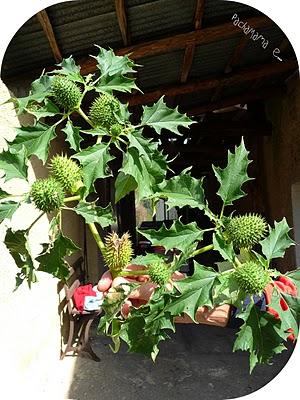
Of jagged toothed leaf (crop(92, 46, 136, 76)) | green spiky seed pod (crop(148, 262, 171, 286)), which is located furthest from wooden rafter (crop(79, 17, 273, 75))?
green spiky seed pod (crop(148, 262, 171, 286))

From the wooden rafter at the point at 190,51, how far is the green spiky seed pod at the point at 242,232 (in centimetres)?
171

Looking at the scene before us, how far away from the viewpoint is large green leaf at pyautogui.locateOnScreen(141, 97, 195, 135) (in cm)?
84

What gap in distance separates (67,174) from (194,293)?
31 cm

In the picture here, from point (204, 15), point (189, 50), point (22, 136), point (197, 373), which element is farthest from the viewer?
point (197, 373)

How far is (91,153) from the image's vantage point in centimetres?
75

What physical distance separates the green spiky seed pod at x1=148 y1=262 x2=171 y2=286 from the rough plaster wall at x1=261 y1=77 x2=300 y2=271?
3.34 m

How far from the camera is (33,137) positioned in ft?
2.60

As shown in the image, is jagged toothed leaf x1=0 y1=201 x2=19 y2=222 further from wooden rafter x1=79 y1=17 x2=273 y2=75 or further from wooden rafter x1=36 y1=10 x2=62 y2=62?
wooden rafter x1=79 y1=17 x2=273 y2=75

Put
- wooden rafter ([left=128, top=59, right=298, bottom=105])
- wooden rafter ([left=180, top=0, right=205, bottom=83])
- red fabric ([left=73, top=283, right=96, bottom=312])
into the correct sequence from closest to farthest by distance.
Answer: wooden rafter ([left=180, top=0, right=205, bottom=83]) < wooden rafter ([left=128, top=59, right=298, bottom=105]) < red fabric ([left=73, top=283, right=96, bottom=312])

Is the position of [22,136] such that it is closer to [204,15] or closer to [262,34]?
[204,15]

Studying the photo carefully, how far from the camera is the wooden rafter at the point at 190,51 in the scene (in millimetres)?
2177

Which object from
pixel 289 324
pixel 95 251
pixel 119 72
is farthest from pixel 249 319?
pixel 95 251

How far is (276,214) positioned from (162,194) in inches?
165

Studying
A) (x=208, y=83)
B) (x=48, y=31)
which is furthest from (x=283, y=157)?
(x=48, y=31)
